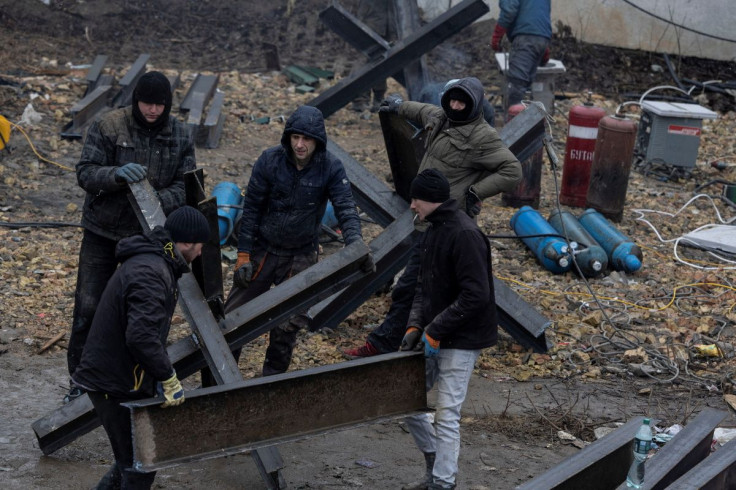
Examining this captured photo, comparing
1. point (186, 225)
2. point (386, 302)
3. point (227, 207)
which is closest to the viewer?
point (186, 225)

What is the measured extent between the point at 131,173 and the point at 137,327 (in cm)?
128

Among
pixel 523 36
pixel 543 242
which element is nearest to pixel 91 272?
pixel 543 242

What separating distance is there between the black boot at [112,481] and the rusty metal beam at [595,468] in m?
2.04

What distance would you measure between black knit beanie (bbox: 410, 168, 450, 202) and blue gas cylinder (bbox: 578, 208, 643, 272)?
4.38m

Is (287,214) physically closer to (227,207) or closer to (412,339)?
(412,339)

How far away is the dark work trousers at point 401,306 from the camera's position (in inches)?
258

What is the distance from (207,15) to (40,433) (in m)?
14.2

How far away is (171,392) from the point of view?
13.5ft

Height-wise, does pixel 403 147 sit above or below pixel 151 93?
below

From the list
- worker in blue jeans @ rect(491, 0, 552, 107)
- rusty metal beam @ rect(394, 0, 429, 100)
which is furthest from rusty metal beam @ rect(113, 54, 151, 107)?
worker in blue jeans @ rect(491, 0, 552, 107)

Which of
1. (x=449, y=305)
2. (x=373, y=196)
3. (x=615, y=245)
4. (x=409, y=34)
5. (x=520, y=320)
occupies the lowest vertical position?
(x=520, y=320)

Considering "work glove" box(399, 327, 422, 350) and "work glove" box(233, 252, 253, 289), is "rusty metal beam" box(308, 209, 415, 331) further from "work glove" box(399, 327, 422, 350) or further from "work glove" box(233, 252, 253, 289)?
"work glove" box(399, 327, 422, 350)

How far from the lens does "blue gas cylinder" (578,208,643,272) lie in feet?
28.4

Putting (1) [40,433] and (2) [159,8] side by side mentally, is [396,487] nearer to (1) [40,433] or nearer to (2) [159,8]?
(1) [40,433]
